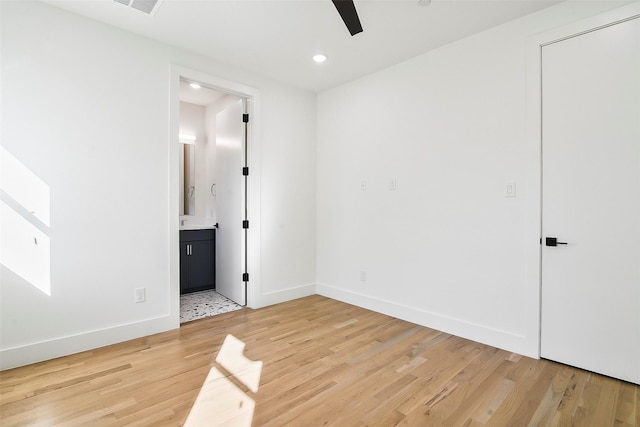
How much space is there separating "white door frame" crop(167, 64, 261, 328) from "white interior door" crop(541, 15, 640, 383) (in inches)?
111

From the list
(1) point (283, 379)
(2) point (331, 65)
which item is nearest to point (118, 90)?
(2) point (331, 65)

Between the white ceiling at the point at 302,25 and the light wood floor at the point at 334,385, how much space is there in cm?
273

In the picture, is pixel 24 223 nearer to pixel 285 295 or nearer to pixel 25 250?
pixel 25 250

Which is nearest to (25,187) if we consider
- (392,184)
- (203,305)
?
(203,305)

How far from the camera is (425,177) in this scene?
10.6 feet

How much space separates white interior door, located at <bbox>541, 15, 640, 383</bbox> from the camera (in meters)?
2.15

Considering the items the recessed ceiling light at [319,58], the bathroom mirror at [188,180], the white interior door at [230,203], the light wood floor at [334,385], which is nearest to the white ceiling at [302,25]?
the recessed ceiling light at [319,58]

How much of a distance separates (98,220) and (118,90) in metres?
1.15

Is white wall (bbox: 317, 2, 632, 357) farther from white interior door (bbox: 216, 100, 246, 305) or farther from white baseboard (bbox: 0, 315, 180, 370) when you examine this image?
white baseboard (bbox: 0, 315, 180, 370)

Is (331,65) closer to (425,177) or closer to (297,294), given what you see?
(425,177)

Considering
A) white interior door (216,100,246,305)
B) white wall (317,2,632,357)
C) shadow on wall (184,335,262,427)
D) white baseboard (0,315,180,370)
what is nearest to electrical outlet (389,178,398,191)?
white wall (317,2,632,357)

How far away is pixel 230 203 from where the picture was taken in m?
4.07

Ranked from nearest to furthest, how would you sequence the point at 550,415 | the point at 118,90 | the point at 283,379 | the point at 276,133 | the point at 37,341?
the point at 550,415 < the point at 283,379 < the point at 37,341 < the point at 118,90 < the point at 276,133

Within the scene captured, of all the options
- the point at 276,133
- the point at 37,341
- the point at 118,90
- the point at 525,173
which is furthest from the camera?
the point at 276,133
